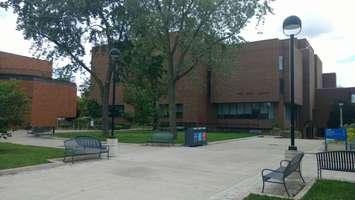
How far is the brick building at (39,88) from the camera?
5078cm

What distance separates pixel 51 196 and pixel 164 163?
6637mm

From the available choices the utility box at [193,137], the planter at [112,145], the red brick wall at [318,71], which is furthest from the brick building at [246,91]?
the planter at [112,145]

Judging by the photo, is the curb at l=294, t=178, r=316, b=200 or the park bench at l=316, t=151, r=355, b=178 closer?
the curb at l=294, t=178, r=316, b=200

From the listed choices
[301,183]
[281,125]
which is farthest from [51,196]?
[281,125]

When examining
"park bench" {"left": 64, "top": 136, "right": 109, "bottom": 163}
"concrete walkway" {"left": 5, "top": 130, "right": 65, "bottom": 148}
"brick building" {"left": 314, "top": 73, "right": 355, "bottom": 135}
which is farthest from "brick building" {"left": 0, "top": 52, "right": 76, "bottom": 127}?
"brick building" {"left": 314, "top": 73, "right": 355, "bottom": 135}

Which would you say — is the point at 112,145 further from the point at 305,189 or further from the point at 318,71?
the point at 318,71

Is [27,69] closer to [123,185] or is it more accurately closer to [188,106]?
[188,106]

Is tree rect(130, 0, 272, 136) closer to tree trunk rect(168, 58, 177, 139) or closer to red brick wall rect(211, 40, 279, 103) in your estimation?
tree trunk rect(168, 58, 177, 139)

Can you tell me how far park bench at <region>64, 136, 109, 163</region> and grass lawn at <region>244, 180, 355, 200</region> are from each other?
8.29 m

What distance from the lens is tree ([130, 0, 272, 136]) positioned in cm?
2776

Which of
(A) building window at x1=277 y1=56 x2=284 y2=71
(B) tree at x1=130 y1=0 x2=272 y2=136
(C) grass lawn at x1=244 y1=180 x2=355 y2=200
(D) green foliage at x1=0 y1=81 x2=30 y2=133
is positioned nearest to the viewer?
(C) grass lawn at x1=244 y1=180 x2=355 y2=200

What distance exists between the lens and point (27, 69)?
175ft

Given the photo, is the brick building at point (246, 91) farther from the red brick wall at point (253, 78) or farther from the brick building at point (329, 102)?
the brick building at point (329, 102)

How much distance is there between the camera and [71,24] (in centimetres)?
3253
